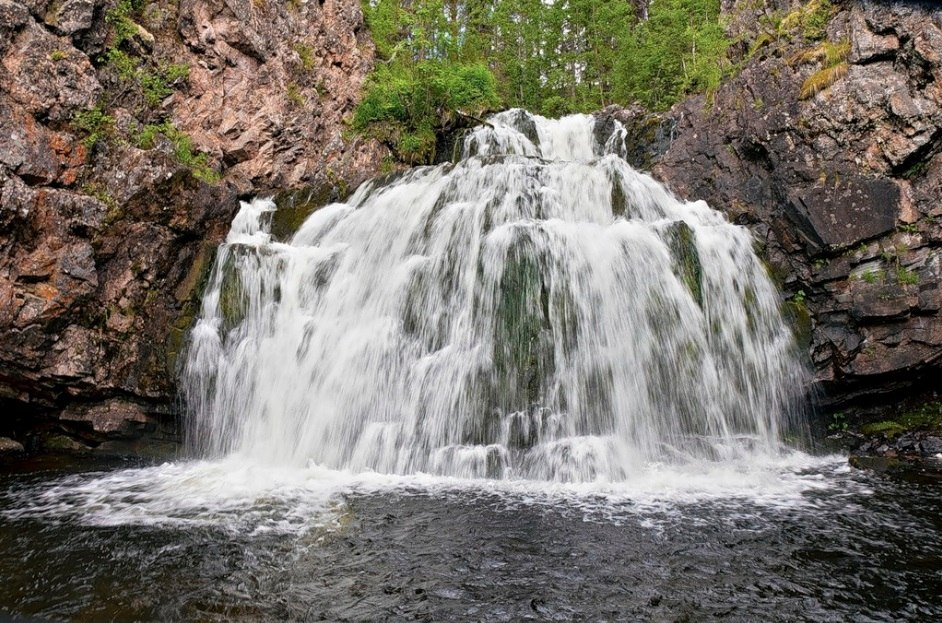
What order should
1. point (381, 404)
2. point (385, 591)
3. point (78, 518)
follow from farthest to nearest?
point (381, 404), point (78, 518), point (385, 591)

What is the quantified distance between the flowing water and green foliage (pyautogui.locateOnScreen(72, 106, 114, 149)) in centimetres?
310

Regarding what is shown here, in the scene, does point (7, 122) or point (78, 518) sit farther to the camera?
point (7, 122)

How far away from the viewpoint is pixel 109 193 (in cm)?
1072

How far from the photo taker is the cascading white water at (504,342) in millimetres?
8688

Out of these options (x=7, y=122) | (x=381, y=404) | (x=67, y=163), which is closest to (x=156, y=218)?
(x=67, y=163)

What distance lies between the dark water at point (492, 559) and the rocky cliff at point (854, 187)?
3.21 meters

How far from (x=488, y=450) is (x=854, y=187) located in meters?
8.43

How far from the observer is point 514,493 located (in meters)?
7.21

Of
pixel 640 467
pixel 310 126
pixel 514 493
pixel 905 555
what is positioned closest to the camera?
pixel 905 555

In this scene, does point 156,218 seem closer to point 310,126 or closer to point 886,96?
point 310,126

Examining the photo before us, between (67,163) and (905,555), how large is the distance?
14044 mm

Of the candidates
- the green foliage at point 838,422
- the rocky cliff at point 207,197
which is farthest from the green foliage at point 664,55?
the green foliage at point 838,422

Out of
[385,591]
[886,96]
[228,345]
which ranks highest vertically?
[886,96]

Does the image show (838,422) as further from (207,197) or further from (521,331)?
(207,197)
